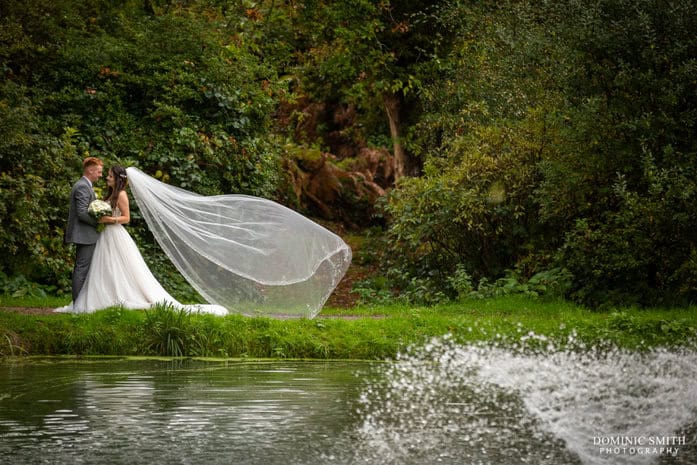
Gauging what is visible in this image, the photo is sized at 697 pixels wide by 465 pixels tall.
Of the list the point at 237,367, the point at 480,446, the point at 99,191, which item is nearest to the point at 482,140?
the point at 99,191

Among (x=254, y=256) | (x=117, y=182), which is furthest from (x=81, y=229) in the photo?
(x=254, y=256)

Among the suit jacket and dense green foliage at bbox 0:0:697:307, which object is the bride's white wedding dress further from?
dense green foliage at bbox 0:0:697:307

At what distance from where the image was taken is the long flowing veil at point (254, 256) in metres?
14.4

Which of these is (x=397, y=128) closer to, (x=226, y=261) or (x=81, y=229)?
(x=226, y=261)

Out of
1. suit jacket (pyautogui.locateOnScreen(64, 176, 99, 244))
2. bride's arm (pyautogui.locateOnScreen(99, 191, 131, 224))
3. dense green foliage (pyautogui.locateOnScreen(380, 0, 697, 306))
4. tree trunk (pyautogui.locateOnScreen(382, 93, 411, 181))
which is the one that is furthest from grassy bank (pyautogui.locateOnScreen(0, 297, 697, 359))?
tree trunk (pyautogui.locateOnScreen(382, 93, 411, 181))

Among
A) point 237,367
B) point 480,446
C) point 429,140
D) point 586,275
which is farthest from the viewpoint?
point 429,140

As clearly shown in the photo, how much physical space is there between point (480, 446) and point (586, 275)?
9.49 metres

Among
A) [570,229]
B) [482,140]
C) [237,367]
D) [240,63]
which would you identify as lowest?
[237,367]

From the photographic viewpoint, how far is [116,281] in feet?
47.6

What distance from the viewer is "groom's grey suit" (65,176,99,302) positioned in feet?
48.1

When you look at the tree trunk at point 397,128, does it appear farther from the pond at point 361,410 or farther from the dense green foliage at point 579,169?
the pond at point 361,410

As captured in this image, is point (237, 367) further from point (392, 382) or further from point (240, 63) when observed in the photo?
point (240, 63)

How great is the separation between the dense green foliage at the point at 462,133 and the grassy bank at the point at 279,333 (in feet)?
6.86

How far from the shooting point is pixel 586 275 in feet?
54.1
